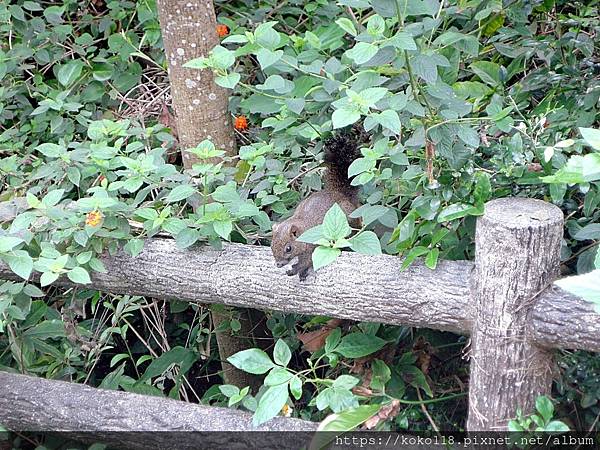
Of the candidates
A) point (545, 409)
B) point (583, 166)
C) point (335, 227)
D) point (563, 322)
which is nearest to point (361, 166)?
point (335, 227)

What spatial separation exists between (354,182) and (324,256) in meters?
0.38

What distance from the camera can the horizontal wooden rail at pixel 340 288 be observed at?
186cm

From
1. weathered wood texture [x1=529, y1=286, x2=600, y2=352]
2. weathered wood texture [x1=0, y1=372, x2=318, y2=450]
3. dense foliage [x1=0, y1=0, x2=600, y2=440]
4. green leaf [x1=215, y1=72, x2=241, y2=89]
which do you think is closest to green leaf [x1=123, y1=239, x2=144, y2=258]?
dense foliage [x1=0, y1=0, x2=600, y2=440]

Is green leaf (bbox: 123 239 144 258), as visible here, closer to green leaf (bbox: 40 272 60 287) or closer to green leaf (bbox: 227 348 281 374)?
green leaf (bbox: 40 272 60 287)

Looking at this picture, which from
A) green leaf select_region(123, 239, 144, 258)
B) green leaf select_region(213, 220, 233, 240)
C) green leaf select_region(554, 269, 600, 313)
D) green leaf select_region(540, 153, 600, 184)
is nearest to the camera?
green leaf select_region(554, 269, 600, 313)

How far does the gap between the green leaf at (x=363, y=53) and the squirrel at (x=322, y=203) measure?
2.71 feet

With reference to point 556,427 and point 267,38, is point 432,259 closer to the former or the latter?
point 556,427

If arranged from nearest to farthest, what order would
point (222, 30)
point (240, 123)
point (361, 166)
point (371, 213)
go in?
point (361, 166), point (371, 213), point (240, 123), point (222, 30)

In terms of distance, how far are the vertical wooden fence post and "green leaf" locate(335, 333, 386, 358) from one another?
353 millimetres

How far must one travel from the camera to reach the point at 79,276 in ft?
7.36

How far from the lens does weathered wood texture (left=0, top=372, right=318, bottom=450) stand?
87.6 inches

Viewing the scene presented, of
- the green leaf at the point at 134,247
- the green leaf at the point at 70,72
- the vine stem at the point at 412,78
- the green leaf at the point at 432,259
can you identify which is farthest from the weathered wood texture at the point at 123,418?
the green leaf at the point at 70,72

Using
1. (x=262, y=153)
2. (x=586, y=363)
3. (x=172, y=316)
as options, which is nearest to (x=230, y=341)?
(x=172, y=316)

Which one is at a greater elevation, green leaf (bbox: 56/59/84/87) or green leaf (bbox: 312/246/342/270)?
green leaf (bbox: 312/246/342/270)
